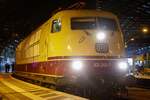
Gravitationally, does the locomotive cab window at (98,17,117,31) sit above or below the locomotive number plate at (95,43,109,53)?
above

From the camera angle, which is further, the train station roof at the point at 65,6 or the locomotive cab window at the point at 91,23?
the train station roof at the point at 65,6

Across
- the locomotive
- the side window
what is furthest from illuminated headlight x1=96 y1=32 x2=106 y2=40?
the side window

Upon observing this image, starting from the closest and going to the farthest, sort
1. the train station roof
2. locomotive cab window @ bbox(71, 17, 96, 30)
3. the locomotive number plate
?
1. the locomotive number plate
2. locomotive cab window @ bbox(71, 17, 96, 30)
3. the train station roof

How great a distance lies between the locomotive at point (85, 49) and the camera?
1277cm

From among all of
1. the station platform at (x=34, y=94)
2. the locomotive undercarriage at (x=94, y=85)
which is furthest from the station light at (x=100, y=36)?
the station platform at (x=34, y=94)

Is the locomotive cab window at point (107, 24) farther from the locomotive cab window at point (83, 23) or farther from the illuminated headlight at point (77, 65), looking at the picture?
the illuminated headlight at point (77, 65)

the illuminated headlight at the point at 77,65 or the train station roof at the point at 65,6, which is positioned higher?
the train station roof at the point at 65,6

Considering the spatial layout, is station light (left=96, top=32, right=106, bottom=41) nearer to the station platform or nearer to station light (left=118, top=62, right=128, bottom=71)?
station light (left=118, top=62, right=128, bottom=71)

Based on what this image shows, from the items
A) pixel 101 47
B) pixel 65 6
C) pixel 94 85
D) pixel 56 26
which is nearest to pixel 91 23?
pixel 101 47

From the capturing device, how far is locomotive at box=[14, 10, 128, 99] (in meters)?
12.8

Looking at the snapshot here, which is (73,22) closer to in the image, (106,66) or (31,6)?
(106,66)

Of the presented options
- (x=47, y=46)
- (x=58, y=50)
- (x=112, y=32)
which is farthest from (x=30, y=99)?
(x=112, y=32)

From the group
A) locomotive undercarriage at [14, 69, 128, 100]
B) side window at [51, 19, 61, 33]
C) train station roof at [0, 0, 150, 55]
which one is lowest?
locomotive undercarriage at [14, 69, 128, 100]

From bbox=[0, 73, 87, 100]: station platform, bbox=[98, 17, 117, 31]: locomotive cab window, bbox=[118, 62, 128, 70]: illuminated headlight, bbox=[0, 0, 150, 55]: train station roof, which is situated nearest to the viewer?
bbox=[0, 73, 87, 100]: station platform
